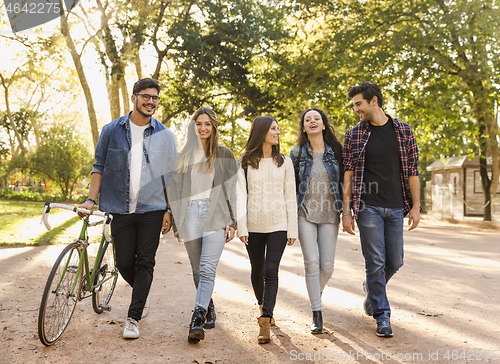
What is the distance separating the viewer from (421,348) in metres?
3.78

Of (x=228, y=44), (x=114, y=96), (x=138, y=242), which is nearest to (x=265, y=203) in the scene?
(x=138, y=242)

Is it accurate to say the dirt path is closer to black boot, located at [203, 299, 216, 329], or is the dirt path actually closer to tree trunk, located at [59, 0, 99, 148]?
black boot, located at [203, 299, 216, 329]

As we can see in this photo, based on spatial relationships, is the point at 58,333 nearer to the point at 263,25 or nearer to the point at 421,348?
the point at 421,348

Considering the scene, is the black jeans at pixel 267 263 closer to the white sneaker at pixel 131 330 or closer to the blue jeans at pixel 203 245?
the blue jeans at pixel 203 245

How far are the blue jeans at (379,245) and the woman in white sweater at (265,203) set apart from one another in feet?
2.28

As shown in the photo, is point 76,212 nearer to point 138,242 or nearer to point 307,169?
point 138,242

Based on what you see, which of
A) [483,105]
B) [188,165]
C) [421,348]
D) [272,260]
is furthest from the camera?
[483,105]

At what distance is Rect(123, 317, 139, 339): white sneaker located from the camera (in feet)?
13.0

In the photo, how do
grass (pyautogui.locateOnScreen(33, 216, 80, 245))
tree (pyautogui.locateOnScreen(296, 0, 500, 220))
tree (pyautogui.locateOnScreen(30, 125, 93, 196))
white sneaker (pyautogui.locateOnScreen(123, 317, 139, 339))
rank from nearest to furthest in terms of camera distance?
white sneaker (pyautogui.locateOnScreen(123, 317, 139, 339)) → grass (pyautogui.locateOnScreen(33, 216, 80, 245)) → tree (pyautogui.locateOnScreen(296, 0, 500, 220)) → tree (pyautogui.locateOnScreen(30, 125, 93, 196))

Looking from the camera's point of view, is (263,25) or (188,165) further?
(263,25)

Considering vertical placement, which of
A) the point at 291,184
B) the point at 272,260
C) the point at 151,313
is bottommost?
the point at 151,313

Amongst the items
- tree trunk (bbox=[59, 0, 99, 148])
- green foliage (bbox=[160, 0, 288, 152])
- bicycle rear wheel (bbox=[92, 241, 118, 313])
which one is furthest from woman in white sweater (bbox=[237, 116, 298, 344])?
tree trunk (bbox=[59, 0, 99, 148])

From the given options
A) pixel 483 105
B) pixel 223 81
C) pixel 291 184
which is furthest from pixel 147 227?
pixel 483 105

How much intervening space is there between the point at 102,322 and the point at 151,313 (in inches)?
21.9
